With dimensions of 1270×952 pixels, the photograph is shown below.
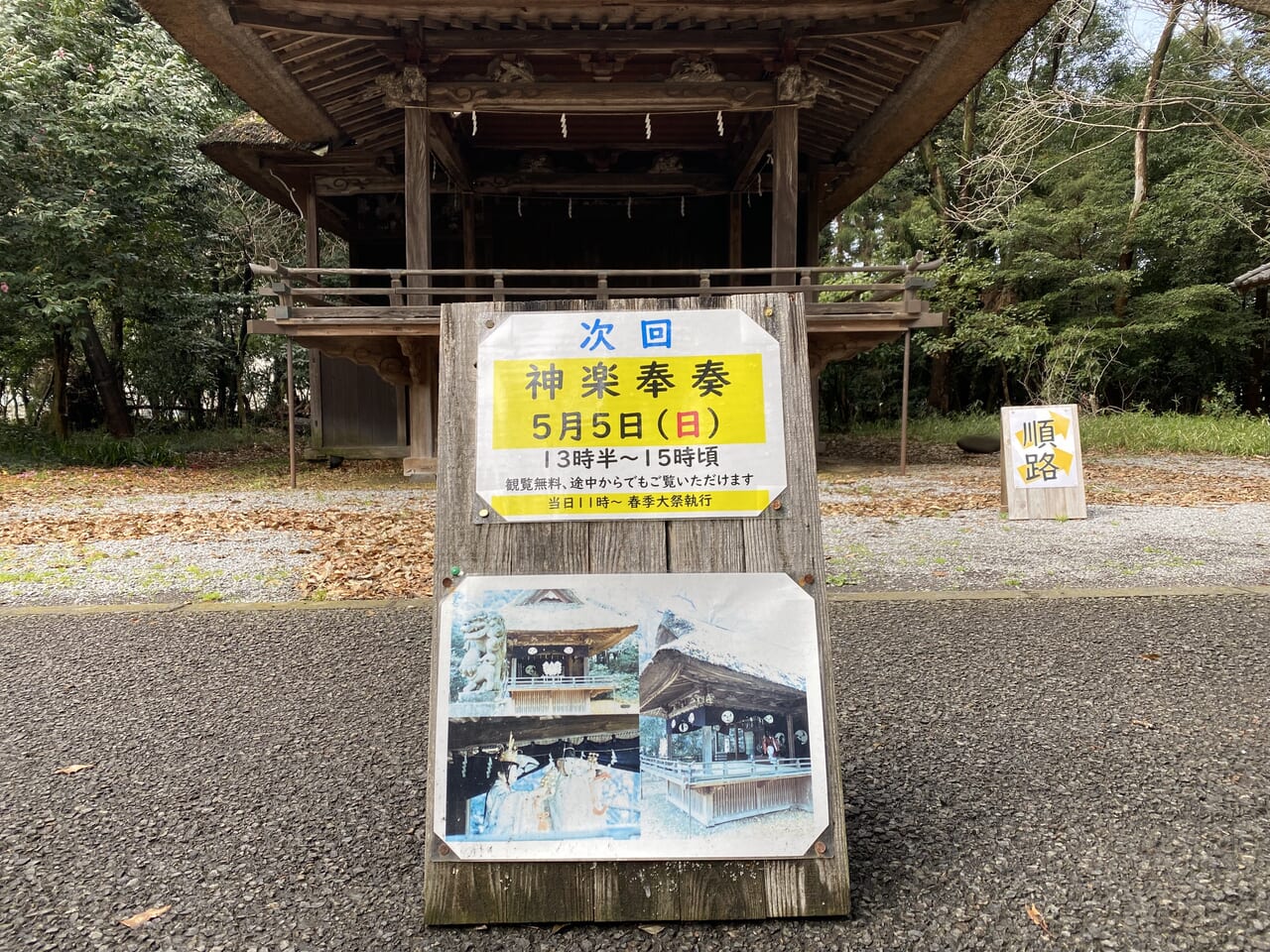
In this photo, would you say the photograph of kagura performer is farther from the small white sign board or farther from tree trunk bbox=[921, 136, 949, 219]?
tree trunk bbox=[921, 136, 949, 219]

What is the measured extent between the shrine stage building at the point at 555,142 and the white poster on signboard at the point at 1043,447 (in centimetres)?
200

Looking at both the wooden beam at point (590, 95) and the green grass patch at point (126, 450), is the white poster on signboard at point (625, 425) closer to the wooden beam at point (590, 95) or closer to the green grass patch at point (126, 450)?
the wooden beam at point (590, 95)

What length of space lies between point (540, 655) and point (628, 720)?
0.23 metres

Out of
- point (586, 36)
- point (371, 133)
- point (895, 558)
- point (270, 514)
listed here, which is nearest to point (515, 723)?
point (895, 558)

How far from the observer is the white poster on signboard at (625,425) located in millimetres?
1629

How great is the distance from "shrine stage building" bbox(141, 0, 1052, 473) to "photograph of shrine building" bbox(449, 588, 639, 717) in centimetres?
414

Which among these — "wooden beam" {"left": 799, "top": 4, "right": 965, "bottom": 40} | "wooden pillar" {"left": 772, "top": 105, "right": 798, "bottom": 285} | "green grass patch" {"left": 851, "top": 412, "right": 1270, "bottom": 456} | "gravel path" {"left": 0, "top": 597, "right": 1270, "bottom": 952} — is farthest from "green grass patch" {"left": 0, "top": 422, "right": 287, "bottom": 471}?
"green grass patch" {"left": 851, "top": 412, "right": 1270, "bottom": 456}

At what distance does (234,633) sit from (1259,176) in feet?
60.2

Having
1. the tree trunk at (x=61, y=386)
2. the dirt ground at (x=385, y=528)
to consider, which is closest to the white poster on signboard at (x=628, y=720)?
the dirt ground at (x=385, y=528)

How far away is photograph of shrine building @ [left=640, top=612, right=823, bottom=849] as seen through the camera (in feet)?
5.09

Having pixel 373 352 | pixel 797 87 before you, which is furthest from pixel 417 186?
pixel 797 87

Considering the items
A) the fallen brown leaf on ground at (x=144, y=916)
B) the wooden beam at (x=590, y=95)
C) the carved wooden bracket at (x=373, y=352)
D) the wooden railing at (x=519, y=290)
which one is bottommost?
the fallen brown leaf on ground at (x=144, y=916)

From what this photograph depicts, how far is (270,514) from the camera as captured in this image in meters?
6.54

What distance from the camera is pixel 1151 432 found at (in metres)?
13.3
